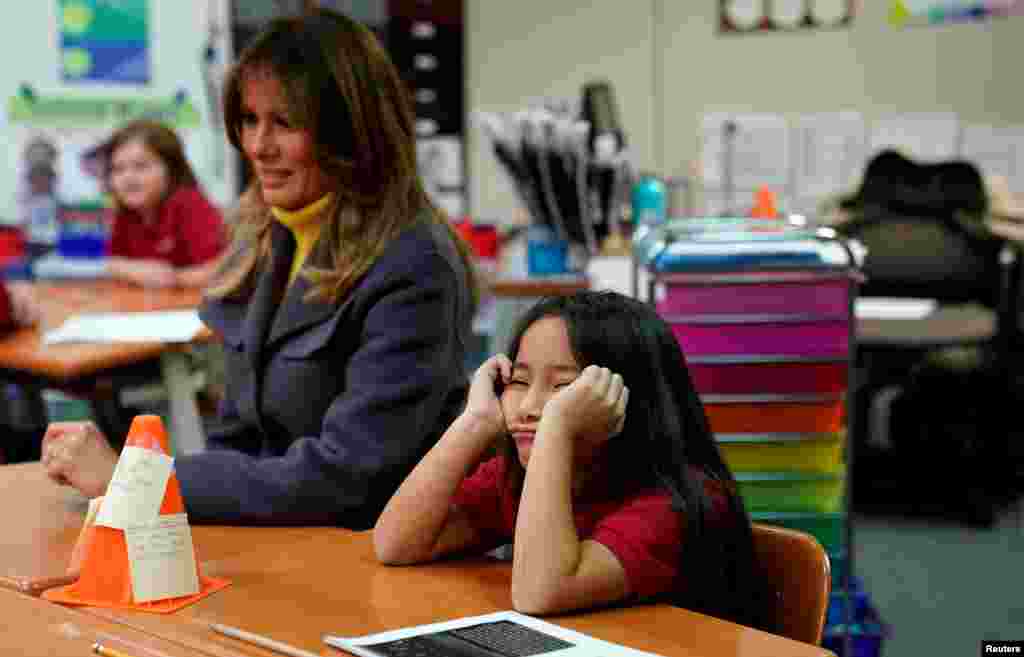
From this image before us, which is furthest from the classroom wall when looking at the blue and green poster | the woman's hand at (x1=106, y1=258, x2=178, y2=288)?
the woman's hand at (x1=106, y1=258, x2=178, y2=288)

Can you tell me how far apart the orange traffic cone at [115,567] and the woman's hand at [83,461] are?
0.33 meters

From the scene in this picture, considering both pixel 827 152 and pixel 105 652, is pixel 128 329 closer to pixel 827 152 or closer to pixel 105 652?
pixel 105 652

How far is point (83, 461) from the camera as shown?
6.31ft

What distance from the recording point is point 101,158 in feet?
18.5

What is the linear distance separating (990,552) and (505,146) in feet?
6.02

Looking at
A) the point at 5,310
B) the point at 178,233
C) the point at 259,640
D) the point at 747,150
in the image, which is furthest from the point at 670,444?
the point at 747,150

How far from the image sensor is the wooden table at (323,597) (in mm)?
1409

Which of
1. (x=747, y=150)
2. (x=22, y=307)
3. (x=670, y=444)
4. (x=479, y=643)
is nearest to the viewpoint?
(x=479, y=643)

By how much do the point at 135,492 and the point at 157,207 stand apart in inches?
138

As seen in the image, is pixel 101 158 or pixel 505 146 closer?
pixel 505 146

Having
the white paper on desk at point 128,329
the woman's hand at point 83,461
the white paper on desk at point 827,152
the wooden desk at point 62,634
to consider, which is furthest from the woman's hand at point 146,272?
the wooden desk at point 62,634

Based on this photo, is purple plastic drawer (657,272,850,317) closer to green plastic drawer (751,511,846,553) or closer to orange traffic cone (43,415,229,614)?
green plastic drawer (751,511,846,553)

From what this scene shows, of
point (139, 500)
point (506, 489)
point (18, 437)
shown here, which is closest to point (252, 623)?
point (139, 500)

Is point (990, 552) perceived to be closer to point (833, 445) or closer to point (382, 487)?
point (833, 445)
